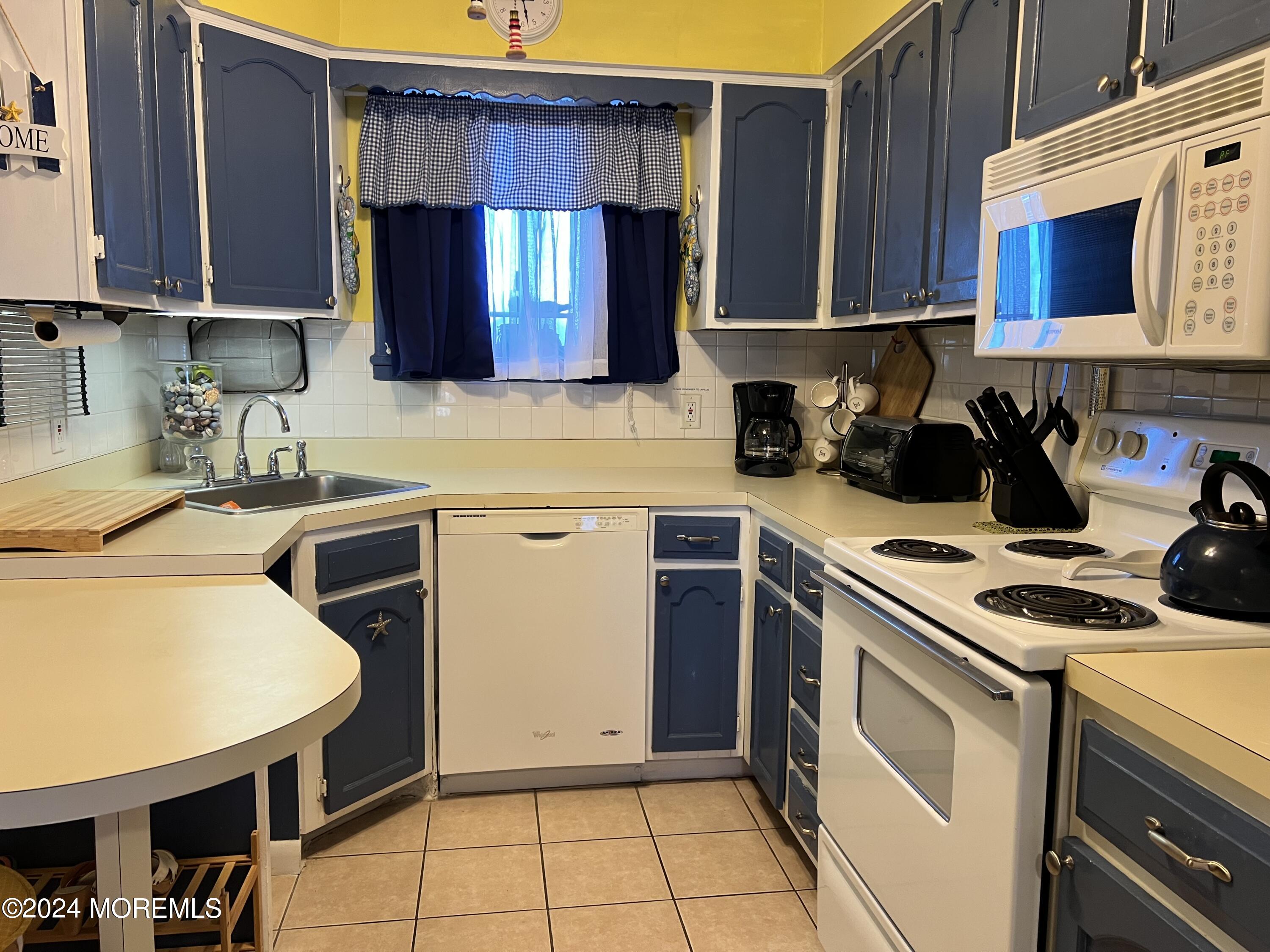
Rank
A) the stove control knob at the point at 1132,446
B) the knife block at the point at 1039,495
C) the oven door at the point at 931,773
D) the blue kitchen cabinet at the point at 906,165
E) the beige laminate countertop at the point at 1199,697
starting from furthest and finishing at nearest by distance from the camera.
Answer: the blue kitchen cabinet at the point at 906,165, the knife block at the point at 1039,495, the stove control knob at the point at 1132,446, the oven door at the point at 931,773, the beige laminate countertop at the point at 1199,697

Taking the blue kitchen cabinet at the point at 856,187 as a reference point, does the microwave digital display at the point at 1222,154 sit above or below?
below

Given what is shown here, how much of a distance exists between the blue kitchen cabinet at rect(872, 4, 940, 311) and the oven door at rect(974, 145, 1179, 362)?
18.7 inches

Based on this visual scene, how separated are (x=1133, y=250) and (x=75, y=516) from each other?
2.05m

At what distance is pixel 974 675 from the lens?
1371 mm

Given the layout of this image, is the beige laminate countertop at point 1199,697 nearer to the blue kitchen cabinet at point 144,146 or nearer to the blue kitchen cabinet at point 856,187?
the blue kitchen cabinet at point 856,187

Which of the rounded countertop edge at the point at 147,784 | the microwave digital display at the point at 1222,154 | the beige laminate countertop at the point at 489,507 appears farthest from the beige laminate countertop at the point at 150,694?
the microwave digital display at the point at 1222,154

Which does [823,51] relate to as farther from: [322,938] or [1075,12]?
[322,938]

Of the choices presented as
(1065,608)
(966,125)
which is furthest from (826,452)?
(1065,608)

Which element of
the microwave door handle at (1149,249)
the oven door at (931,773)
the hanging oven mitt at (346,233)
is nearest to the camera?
the oven door at (931,773)

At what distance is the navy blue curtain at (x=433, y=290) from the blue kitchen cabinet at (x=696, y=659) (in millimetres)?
1041

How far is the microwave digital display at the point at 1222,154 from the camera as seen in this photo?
1.33m

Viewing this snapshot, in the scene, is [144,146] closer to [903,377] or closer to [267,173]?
[267,173]

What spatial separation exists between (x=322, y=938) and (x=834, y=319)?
2.24 metres

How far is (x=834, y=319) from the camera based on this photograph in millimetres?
3027
